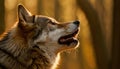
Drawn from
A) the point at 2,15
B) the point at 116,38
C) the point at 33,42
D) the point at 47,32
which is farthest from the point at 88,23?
the point at 33,42

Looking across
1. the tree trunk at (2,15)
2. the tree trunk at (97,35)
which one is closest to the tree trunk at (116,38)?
the tree trunk at (97,35)

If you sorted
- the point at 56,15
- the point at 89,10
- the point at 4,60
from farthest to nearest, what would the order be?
the point at 56,15
the point at 89,10
the point at 4,60

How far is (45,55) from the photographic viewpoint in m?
6.00

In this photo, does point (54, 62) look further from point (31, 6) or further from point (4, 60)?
point (31, 6)

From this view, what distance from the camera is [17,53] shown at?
19.0 ft

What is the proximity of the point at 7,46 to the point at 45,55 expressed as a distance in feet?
1.60

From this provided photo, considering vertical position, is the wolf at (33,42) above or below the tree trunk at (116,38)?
above

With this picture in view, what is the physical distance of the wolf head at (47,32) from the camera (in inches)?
230

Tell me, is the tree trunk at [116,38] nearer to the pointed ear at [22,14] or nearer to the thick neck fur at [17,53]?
the thick neck fur at [17,53]

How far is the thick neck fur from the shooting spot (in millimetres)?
5769

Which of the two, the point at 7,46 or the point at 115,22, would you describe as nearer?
the point at 7,46

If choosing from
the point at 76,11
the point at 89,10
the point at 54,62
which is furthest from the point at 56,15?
the point at 54,62

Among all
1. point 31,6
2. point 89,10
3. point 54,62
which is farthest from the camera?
point 31,6

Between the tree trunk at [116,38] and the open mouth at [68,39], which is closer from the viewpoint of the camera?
the open mouth at [68,39]
